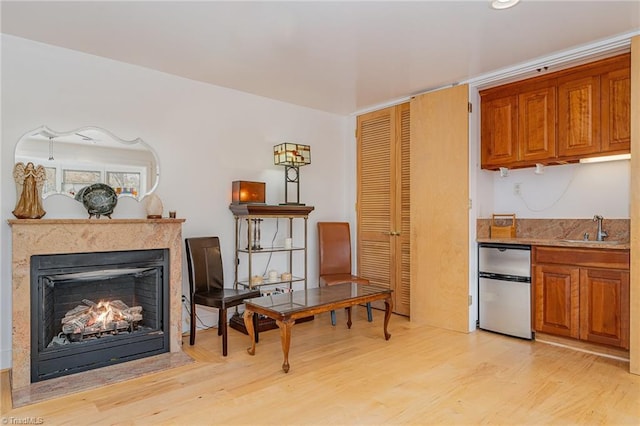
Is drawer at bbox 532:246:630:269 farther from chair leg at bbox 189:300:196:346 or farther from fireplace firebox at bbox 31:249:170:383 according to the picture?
fireplace firebox at bbox 31:249:170:383

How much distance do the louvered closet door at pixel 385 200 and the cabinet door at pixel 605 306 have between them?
5.83ft

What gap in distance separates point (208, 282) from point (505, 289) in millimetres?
2832

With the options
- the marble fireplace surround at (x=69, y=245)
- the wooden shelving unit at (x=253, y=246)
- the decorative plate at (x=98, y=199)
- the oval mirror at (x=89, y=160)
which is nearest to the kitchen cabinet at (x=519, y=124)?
the wooden shelving unit at (x=253, y=246)

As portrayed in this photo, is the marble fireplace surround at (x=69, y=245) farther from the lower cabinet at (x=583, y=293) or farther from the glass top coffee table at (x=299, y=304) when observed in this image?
the lower cabinet at (x=583, y=293)

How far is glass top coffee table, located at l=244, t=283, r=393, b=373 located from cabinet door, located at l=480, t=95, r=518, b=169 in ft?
5.81

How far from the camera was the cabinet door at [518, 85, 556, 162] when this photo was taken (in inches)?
142

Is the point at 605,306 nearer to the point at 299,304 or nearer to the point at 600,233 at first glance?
the point at 600,233

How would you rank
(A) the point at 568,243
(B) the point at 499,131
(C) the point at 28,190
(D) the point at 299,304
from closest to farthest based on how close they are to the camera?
(C) the point at 28,190
(D) the point at 299,304
(A) the point at 568,243
(B) the point at 499,131

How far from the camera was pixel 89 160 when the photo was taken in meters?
3.35

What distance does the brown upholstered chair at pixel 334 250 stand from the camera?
4.76 m

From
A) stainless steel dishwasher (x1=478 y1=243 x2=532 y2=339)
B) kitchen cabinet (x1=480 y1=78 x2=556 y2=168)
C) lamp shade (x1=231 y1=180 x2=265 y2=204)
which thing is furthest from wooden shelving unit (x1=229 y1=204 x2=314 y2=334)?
kitchen cabinet (x1=480 y1=78 x2=556 y2=168)

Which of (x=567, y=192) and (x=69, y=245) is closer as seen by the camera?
(x=69, y=245)

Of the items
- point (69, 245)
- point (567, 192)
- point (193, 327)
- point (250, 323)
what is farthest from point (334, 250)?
point (69, 245)

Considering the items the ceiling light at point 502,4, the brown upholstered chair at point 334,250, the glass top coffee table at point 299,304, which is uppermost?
the ceiling light at point 502,4
